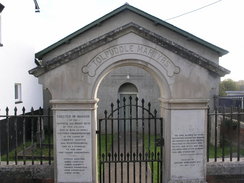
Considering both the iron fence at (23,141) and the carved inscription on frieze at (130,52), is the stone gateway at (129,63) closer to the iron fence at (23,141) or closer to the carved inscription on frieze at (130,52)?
the carved inscription on frieze at (130,52)

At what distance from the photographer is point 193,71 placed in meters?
4.41

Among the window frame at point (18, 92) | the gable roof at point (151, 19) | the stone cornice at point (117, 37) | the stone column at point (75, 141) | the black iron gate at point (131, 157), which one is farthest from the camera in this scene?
the window frame at point (18, 92)

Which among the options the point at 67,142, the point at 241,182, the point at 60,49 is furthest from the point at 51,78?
the point at 60,49

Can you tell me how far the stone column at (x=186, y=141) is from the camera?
14.7 ft

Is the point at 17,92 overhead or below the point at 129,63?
below

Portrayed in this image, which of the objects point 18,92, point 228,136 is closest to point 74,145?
point 228,136

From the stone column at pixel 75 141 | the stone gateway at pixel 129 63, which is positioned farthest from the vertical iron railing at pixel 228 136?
the stone column at pixel 75 141

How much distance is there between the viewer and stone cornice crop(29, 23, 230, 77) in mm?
4266

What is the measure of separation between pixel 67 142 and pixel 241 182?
3581mm

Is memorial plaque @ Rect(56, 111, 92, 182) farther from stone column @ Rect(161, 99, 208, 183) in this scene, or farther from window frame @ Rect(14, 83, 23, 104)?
window frame @ Rect(14, 83, 23, 104)

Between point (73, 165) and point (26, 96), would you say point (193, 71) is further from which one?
point (26, 96)

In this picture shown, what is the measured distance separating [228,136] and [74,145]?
7931 millimetres

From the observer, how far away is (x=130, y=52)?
438 cm

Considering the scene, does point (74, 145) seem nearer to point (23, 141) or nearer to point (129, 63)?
point (23, 141)
